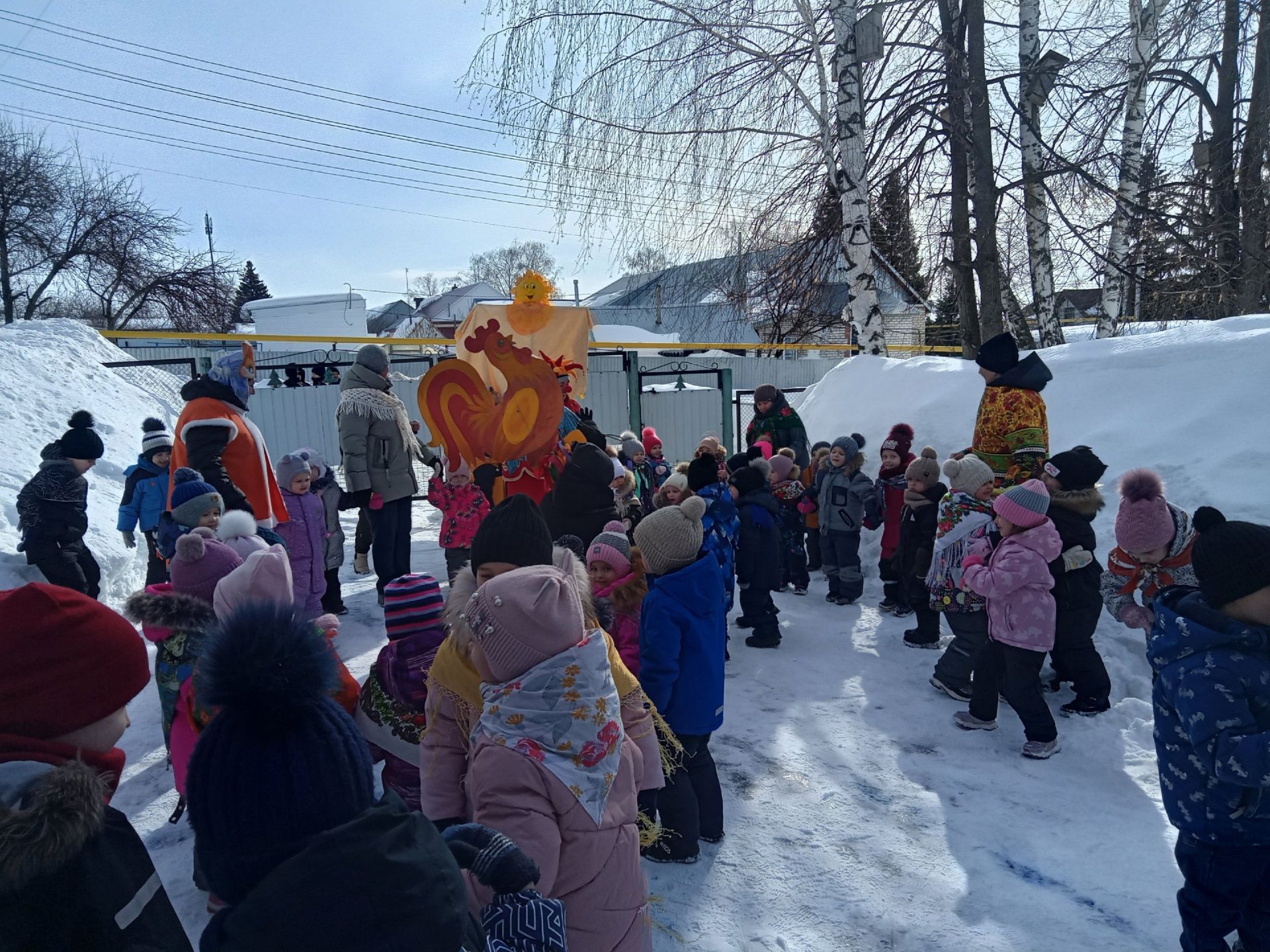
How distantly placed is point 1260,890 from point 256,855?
104 inches

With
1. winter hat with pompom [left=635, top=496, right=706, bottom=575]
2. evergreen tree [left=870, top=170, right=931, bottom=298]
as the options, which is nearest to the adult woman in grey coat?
winter hat with pompom [left=635, top=496, right=706, bottom=575]

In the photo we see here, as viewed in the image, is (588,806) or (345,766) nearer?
(345,766)

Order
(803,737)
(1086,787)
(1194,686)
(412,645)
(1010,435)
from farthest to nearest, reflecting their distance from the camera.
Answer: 1. (1010,435)
2. (803,737)
3. (1086,787)
4. (412,645)
5. (1194,686)

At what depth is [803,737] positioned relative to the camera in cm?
383

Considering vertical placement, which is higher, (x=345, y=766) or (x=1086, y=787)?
(x=345, y=766)

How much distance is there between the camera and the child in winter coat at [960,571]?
4219 mm

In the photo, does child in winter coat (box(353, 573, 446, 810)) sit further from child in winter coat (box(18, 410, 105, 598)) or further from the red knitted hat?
child in winter coat (box(18, 410, 105, 598))

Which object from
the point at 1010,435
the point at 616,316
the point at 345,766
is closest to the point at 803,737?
the point at 1010,435

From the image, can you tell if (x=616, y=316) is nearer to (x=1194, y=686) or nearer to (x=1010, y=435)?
(x=1010, y=435)

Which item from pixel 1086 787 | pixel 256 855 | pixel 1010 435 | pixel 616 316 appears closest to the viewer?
pixel 256 855

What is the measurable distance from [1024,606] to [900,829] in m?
1.34

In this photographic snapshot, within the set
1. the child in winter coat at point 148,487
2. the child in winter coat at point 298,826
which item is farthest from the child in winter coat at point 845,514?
the child in winter coat at point 298,826

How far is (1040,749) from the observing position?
142 inches

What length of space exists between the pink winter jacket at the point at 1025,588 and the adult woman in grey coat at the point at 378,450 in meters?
3.83
